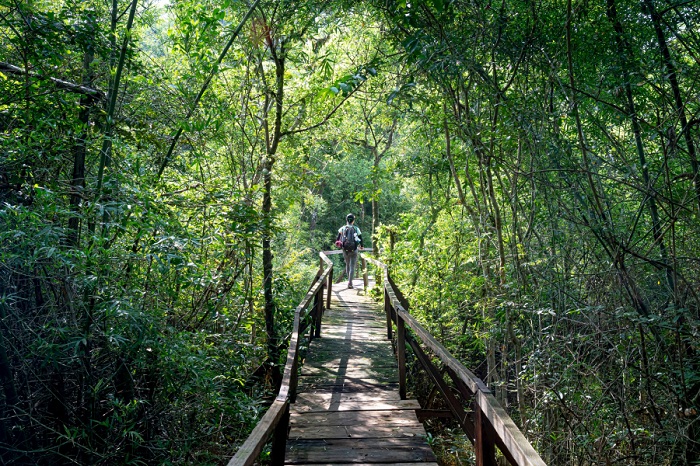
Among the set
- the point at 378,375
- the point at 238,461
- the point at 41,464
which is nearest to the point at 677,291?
the point at 238,461

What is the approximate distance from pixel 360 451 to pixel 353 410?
105cm

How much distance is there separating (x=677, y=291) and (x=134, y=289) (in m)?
4.00

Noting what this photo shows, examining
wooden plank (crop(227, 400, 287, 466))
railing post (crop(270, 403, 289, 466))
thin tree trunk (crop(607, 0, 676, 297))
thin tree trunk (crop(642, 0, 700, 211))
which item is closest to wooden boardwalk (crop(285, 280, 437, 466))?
railing post (crop(270, 403, 289, 466))

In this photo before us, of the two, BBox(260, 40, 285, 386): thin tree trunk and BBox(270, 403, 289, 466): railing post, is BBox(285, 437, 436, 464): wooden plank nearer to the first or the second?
BBox(270, 403, 289, 466): railing post

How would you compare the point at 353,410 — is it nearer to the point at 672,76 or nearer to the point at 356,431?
the point at 356,431

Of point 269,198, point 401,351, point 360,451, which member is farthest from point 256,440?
point 269,198

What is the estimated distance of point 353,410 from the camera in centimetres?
563

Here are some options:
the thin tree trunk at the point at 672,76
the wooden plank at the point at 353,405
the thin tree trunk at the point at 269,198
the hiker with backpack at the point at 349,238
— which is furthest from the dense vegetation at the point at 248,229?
the hiker with backpack at the point at 349,238

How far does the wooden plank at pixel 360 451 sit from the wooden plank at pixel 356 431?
9cm

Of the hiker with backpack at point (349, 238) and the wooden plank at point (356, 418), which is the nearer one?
the wooden plank at point (356, 418)

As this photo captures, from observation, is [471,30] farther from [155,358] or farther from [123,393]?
[123,393]

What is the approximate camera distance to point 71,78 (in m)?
5.17

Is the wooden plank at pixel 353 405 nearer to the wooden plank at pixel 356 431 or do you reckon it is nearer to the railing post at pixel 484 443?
the wooden plank at pixel 356 431

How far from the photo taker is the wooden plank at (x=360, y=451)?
14.5 ft
